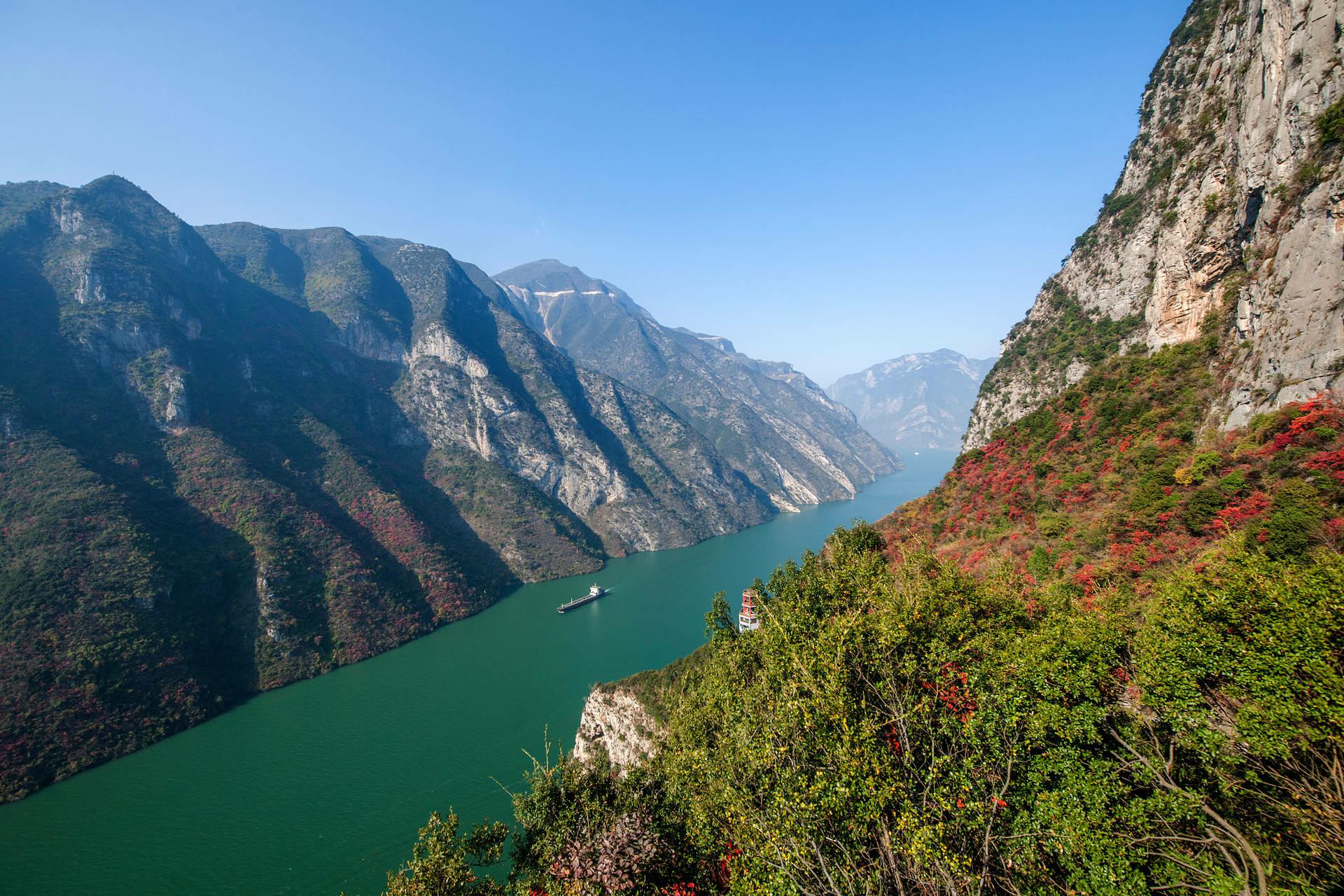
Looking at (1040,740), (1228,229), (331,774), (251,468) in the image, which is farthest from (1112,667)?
(251,468)

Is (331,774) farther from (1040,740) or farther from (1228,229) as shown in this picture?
(1228,229)

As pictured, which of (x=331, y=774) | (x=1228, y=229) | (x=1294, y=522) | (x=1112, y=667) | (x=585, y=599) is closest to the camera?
(x=1112, y=667)

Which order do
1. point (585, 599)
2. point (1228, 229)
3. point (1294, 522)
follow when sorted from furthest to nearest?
point (585, 599) → point (1228, 229) → point (1294, 522)

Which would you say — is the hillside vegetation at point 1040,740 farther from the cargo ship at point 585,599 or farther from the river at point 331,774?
the cargo ship at point 585,599

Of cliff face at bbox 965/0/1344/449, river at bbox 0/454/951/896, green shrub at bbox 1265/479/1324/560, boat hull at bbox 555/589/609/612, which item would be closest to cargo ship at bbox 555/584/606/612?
boat hull at bbox 555/589/609/612

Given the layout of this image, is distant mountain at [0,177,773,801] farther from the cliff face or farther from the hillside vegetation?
the cliff face

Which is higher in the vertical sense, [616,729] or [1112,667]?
[1112,667]

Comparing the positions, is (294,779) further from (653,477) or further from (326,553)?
(653,477)

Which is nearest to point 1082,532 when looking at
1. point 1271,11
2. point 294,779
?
point 1271,11

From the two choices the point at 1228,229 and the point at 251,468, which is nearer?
the point at 1228,229
